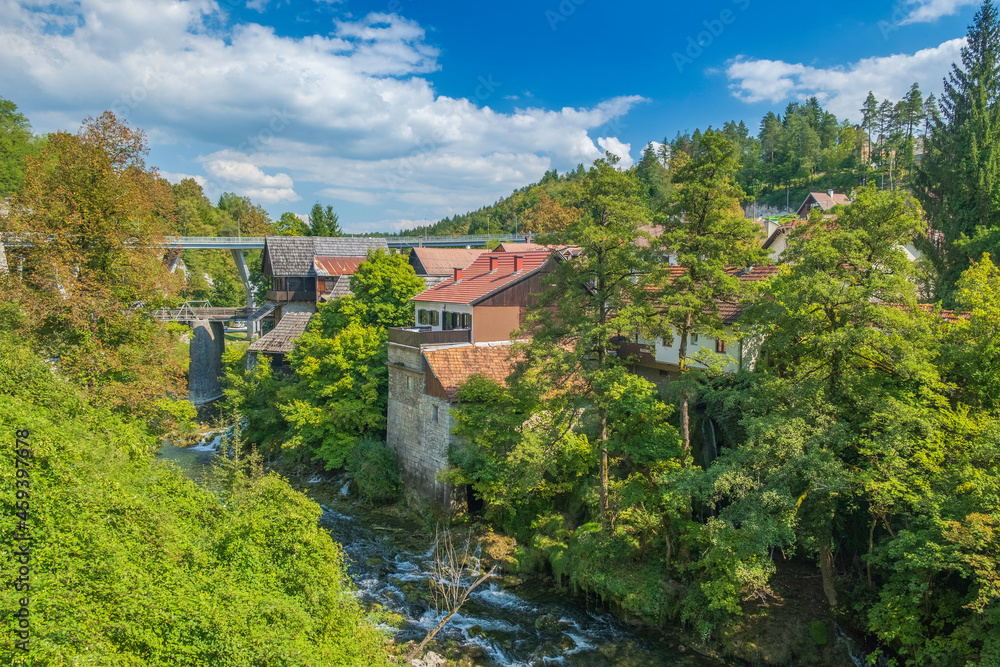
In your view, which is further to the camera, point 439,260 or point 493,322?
point 439,260

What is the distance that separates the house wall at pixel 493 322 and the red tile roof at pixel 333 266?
63.7 feet

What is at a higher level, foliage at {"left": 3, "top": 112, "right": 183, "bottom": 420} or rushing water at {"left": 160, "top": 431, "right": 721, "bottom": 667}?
foliage at {"left": 3, "top": 112, "right": 183, "bottom": 420}

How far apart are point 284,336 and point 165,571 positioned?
29.3 metres

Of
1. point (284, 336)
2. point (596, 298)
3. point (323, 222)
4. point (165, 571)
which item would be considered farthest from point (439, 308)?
point (323, 222)

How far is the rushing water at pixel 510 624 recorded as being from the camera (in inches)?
574

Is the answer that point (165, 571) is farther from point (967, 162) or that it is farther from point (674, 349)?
point (967, 162)

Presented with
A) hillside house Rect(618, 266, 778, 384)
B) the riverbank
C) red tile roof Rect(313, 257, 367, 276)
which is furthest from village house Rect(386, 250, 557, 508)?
red tile roof Rect(313, 257, 367, 276)

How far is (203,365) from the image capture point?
146ft

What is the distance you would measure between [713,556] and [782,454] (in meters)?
3.18

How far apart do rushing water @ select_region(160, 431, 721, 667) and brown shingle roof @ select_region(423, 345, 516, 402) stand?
635cm

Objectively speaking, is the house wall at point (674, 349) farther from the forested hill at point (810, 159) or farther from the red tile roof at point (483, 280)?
the forested hill at point (810, 159)

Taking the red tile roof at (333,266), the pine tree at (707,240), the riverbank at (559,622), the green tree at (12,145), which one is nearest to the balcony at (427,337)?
the riverbank at (559,622)

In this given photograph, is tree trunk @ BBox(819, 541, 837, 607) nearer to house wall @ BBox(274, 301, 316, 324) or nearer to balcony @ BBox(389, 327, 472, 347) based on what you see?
balcony @ BBox(389, 327, 472, 347)

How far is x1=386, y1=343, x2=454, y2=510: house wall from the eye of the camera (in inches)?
886
